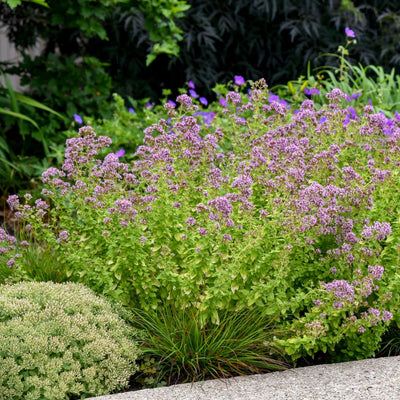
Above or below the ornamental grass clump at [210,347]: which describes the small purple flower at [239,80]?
above

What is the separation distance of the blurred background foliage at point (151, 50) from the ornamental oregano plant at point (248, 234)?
2302 millimetres

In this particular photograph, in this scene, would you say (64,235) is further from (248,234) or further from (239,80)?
(239,80)

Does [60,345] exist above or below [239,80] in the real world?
below

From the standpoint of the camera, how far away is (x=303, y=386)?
9.64 feet

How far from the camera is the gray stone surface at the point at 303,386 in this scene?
2.85 metres

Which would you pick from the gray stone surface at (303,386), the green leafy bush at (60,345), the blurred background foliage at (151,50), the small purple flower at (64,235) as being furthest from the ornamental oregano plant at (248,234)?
the blurred background foliage at (151,50)

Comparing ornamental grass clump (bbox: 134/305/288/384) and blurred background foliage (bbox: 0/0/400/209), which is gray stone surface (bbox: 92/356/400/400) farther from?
blurred background foliage (bbox: 0/0/400/209)

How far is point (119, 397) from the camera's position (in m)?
2.87

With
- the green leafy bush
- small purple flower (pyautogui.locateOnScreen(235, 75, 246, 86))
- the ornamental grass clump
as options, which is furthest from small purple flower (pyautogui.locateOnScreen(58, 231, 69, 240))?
small purple flower (pyautogui.locateOnScreen(235, 75, 246, 86))

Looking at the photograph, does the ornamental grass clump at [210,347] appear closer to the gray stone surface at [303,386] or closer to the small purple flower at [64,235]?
the gray stone surface at [303,386]

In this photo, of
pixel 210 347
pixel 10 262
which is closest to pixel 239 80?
pixel 10 262

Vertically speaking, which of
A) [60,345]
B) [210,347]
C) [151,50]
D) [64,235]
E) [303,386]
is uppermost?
[151,50]

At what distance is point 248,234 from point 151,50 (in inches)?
165

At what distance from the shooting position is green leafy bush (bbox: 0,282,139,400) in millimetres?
2820
